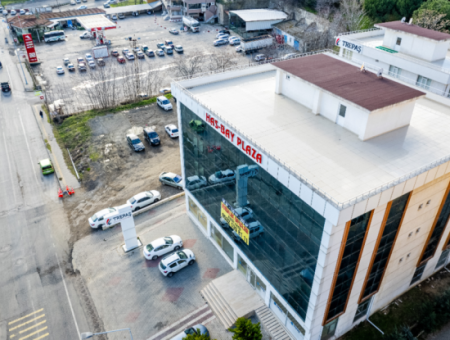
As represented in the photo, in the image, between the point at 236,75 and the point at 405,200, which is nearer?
the point at 405,200

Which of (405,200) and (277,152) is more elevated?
(277,152)

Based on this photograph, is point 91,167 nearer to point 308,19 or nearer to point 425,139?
point 425,139

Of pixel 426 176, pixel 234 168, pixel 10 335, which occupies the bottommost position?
pixel 10 335

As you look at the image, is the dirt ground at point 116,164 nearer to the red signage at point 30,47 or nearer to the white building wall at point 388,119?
the white building wall at point 388,119

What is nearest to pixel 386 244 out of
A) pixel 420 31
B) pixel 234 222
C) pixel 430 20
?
pixel 234 222

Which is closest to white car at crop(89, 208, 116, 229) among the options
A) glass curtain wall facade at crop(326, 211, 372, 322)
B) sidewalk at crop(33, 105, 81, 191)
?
sidewalk at crop(33, 105, 81, 191)

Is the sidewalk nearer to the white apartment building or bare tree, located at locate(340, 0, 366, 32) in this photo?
the white apartment building

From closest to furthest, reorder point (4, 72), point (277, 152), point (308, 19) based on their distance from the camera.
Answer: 1. point (277, 152)
2. point (4, 72)
3. point (308, 19)

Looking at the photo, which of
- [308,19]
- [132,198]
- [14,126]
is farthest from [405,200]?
[308,19]

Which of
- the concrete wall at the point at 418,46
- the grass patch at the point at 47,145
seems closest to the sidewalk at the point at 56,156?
the grass patch at the point at 47,145
